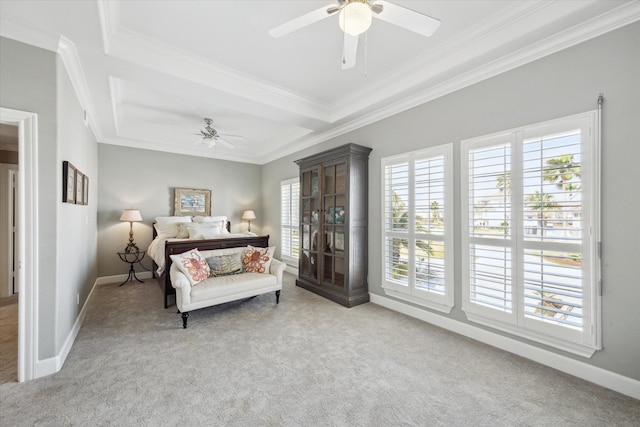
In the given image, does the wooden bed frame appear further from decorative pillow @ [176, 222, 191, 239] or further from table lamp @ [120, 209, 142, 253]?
table lamp @ [120, 209, 142, 253]

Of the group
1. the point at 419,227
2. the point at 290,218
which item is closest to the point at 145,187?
the point at 290,218

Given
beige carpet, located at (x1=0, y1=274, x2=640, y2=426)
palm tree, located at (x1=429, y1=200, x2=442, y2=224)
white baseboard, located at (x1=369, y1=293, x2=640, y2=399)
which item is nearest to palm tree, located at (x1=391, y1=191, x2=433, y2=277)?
palm tree, located at (x1=429, y1=200, x2=442, y2=224)

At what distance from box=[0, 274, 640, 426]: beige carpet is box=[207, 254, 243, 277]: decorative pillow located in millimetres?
742

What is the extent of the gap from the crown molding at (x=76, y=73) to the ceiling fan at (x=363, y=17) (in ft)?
6.19

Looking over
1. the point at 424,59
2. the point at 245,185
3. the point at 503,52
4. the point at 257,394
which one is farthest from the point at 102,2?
Answer: the point at 245,185

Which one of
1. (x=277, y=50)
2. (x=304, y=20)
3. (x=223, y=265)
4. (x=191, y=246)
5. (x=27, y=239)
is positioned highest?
(x=277, y=50)

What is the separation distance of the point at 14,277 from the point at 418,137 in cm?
614

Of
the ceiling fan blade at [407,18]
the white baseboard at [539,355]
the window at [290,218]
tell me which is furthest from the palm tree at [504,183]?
the window at [290,218]

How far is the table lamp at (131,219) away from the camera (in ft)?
16.2

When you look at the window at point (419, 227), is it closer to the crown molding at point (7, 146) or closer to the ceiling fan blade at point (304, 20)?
the ceiling fan blade at point (304, 20)

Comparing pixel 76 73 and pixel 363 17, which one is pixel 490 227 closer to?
pixel 363 17

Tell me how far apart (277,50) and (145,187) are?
4.40 metres

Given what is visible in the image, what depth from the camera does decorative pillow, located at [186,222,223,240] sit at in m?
5.05

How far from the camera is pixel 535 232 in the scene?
2365mm
